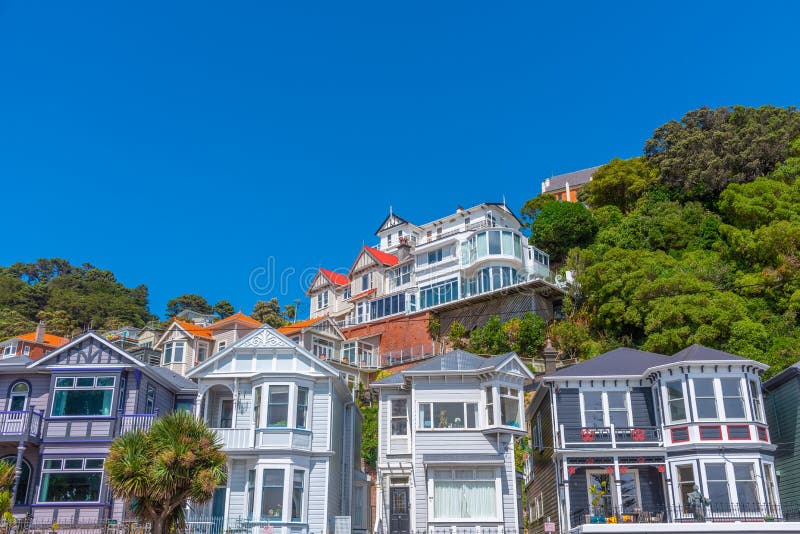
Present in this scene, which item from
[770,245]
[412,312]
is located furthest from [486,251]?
[770,245]

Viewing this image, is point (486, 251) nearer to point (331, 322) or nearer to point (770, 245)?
point (331, 322)

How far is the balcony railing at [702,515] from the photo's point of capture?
25000 mm

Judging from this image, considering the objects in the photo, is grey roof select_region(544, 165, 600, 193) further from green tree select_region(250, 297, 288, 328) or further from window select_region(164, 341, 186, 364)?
window select_region(164, 341, 186, 364)

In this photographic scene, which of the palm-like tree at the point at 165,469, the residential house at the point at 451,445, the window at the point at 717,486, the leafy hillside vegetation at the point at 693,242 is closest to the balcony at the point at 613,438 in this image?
the window at the point at 717,486

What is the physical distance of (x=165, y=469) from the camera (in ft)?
74.3

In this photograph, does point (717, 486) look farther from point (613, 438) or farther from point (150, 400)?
point (150, 400)

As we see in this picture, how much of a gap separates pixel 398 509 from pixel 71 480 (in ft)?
43.1

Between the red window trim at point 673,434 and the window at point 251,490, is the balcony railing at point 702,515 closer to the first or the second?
the red window trim at point 673,434

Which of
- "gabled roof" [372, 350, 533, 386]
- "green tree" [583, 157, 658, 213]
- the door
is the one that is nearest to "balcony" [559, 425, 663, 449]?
"gabled roof" [372, 350, 533, 386]

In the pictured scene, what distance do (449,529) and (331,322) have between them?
4147cm

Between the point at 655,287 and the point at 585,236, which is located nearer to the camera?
the point at 655,287

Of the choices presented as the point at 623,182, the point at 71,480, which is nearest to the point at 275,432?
the point at 71,480

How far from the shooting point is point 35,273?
125 m

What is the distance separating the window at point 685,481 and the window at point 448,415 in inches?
310
